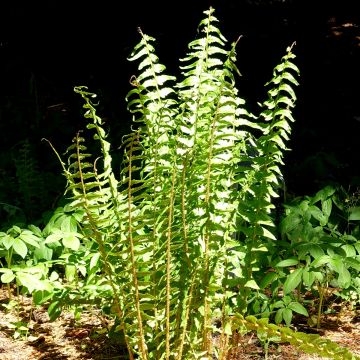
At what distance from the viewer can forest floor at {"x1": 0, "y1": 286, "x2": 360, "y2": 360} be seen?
316 centimetres

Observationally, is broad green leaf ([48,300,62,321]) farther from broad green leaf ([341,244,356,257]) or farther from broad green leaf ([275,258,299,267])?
broad green leaf ([341,244,356,257])

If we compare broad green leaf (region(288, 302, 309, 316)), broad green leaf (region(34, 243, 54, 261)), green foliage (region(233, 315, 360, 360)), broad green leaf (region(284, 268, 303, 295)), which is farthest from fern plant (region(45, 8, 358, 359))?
broad green leaf (region(34, 243, 54, 261))

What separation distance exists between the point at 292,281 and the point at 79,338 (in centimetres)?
119

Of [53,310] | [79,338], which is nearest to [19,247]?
[53,310]

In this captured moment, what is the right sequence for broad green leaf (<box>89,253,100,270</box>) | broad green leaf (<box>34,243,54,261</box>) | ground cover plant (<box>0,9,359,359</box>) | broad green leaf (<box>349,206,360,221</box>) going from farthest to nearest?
broad green leaf (<box>349,206,360,221</box>), broad green leaf (<box>34,243,54,261</box>), broad green leaf (<box>89,253,100,270</box>), ground cover plant (<box>0,9,359,359</box>)

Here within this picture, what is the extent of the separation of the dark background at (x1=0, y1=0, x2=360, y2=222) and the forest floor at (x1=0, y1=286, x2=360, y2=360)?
10.1ft

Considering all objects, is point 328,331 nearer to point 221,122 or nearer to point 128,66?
point 221,122

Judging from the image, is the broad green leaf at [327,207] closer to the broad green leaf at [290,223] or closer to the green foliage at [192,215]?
Answer: the broad green leaf at [290,223]

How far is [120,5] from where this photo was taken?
7.47m

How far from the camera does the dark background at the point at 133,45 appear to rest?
22.3ft

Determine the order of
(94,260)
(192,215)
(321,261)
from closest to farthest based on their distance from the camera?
(192,215) < (94,260) < (321,261)

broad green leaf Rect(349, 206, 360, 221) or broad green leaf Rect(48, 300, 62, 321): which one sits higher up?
broad green leaf Rect(349, 206, 360, 221)

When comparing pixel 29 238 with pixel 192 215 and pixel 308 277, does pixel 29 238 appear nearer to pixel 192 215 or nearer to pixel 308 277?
pixel 192 215

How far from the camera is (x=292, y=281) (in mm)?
2924
